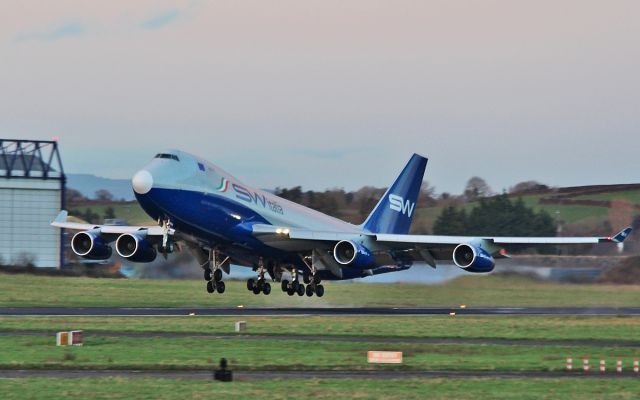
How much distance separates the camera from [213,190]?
47.0 metres

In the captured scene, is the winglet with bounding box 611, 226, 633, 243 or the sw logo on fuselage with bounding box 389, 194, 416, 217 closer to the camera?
the winglet with bounding box 611, 226, 633, 243

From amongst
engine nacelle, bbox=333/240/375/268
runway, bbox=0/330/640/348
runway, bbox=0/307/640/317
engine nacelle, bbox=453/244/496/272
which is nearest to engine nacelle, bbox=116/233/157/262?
runway, bbox=0/307/640/317

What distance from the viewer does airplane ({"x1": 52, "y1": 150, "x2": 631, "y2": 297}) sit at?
1789 inches

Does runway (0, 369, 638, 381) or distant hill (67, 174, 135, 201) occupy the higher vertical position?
distant hill (67, 174, 135, 201)

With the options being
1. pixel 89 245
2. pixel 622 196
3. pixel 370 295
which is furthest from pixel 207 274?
pixel 622 196

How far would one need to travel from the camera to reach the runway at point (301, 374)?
1142 inches

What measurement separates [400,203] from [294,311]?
10.4 m

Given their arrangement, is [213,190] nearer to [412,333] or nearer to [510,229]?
[412,333]

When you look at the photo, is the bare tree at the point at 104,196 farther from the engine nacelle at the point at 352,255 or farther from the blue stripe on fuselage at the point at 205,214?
the blue stripe on fuselage at the point at 205,214

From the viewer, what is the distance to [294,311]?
5506 cm

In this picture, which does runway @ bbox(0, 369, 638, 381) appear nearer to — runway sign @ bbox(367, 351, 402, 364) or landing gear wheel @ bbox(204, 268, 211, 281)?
runway sign @ bbox(367, 351, 402, 364)

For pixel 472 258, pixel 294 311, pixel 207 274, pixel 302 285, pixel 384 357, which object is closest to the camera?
pixel 384 357

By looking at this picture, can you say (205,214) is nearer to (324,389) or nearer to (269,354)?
(269,354)

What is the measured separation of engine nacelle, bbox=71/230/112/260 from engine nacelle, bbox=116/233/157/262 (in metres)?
1.34
